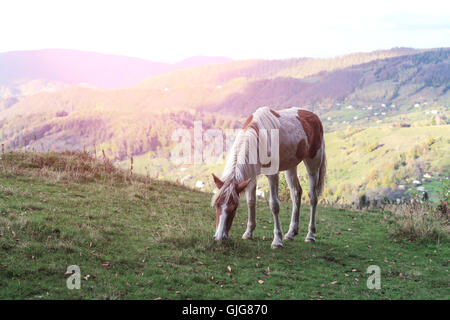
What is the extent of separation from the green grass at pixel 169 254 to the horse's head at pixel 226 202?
339 mm

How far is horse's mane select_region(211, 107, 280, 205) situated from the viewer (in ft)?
21.0

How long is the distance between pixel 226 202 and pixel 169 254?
135 cm

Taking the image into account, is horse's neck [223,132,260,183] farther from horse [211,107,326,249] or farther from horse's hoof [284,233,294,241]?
horse's hoof [284,233,294,241]

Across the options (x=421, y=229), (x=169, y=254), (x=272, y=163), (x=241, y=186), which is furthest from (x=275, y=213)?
(x=421, y=229)

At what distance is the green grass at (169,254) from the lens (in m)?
4.82

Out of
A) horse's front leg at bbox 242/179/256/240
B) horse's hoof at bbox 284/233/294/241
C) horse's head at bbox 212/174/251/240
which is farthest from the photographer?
horse's hoof at bbox 284/233/294/241

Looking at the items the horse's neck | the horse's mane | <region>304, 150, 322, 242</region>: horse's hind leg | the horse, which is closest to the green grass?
the horse

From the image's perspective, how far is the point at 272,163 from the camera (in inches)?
285

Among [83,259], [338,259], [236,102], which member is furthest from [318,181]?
[236,102]

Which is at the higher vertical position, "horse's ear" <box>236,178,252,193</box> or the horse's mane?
the horse's mane

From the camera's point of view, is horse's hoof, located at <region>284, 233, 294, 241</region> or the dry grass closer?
horse's hoof, located at <region>284, 233, 294, 241</region>

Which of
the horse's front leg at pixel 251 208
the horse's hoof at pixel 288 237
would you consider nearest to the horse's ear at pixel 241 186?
the horse's front leg at pixel 251 208

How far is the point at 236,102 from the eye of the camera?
196375 millimetres

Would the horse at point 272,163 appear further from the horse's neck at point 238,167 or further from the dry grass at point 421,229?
the dry grass at point 421,229
